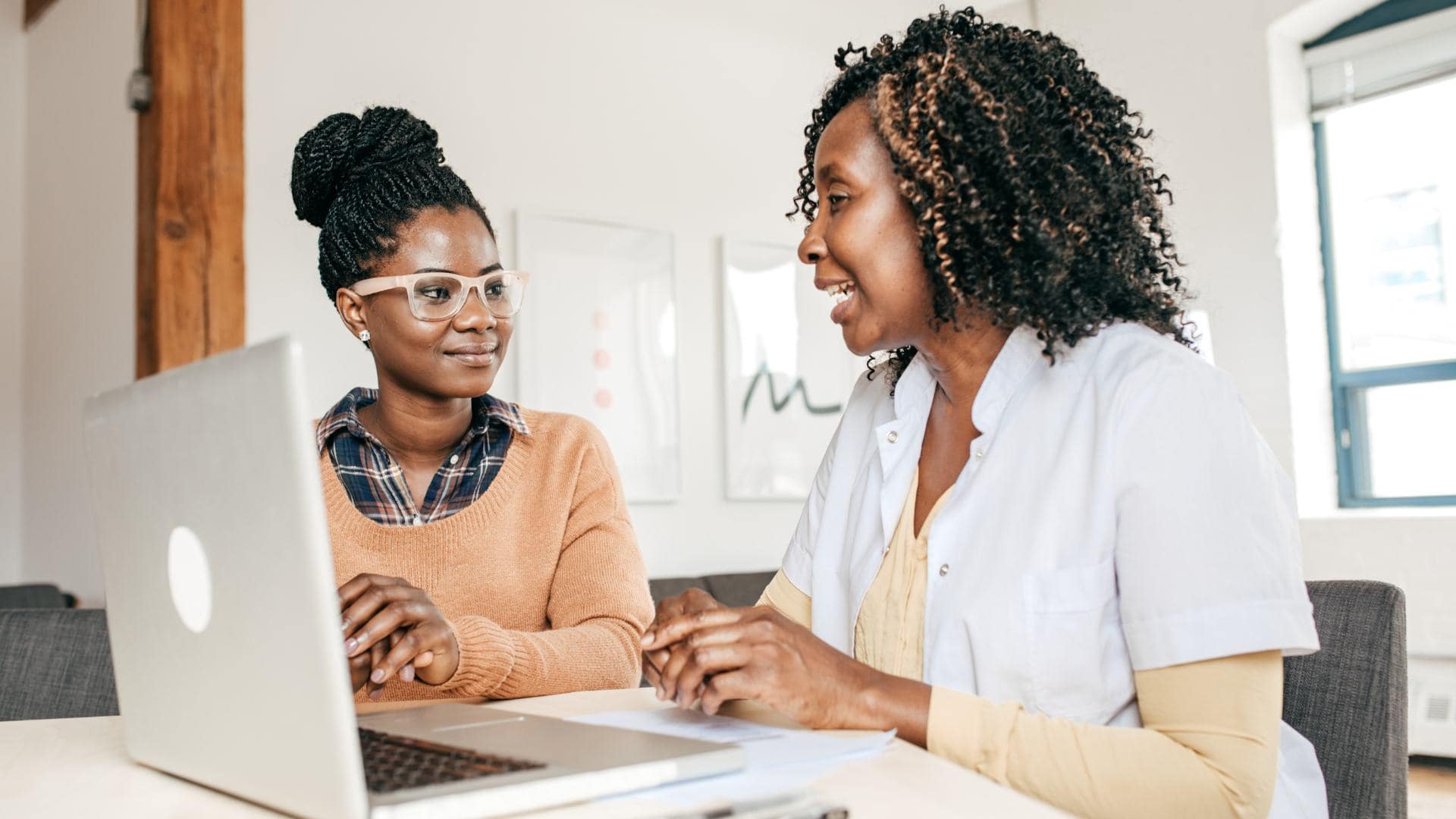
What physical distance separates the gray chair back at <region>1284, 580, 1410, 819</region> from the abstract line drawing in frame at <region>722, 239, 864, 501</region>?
11.3 ft

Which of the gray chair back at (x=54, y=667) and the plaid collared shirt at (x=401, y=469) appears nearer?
the gray chair back at (x=54, y=667)

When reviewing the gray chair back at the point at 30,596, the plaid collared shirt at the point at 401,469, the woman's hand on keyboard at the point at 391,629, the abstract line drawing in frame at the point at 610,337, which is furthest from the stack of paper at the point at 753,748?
the abstract line drawing in frame at the point at 610,337

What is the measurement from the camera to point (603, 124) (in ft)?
14.4

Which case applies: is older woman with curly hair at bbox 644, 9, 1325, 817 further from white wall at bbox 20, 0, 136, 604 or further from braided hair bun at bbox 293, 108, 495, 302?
white wall at bbox 20, 0, 136, 604

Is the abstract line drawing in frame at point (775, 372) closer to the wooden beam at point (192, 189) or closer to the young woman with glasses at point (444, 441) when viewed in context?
the wooden beam at point (192, 189)

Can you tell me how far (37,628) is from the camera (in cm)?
157

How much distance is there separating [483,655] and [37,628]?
67cm

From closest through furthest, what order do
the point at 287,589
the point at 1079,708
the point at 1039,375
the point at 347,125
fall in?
the point at 287,589, the point at 1079,708, the point at 1039,375, the point at 347,125

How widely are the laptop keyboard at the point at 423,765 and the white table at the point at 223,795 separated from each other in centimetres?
6

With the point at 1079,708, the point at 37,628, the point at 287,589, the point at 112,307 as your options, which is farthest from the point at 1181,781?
the point at 112,307

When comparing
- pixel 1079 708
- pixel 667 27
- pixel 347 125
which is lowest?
pixel 1079 708

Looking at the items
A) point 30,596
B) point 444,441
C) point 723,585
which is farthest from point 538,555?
point 723,585

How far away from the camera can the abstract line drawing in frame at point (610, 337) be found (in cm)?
409

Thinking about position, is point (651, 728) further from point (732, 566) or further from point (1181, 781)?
point (732, 566)
